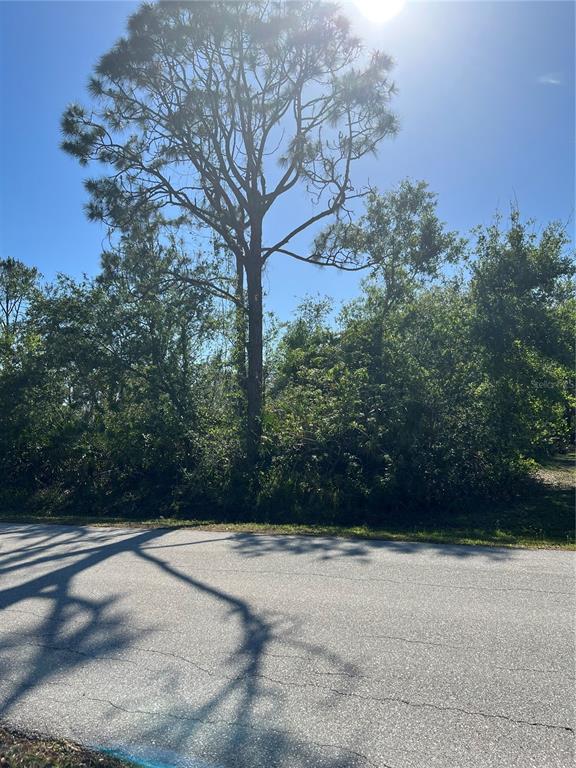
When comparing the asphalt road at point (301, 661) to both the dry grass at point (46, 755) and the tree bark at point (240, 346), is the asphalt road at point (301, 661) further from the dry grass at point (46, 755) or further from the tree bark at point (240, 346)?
the tree bark at point (240, 346)

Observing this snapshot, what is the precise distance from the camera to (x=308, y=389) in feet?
47.5

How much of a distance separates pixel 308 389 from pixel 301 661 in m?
10.4

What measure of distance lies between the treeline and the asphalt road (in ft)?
16.9

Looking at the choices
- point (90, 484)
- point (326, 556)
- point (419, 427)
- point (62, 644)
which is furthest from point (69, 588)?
point (90, 484)

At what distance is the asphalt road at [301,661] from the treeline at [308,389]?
16.9 feet

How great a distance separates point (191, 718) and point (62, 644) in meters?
1.76

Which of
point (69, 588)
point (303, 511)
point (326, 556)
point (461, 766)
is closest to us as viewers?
point (461, 766)

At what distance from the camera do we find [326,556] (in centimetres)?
809

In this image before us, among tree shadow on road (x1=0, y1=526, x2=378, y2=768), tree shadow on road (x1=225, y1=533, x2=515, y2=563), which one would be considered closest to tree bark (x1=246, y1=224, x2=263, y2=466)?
tree shadow on road (x1=225, y1=533, x2=515, y2=563)

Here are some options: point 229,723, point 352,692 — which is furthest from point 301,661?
point 229,723

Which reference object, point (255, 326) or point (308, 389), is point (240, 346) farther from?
point (308, 389)

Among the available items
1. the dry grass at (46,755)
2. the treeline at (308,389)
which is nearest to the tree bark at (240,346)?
the treeline at (308,389)

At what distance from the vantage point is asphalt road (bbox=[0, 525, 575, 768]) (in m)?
3.29

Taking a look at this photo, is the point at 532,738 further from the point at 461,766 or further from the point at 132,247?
the point at 132,247
